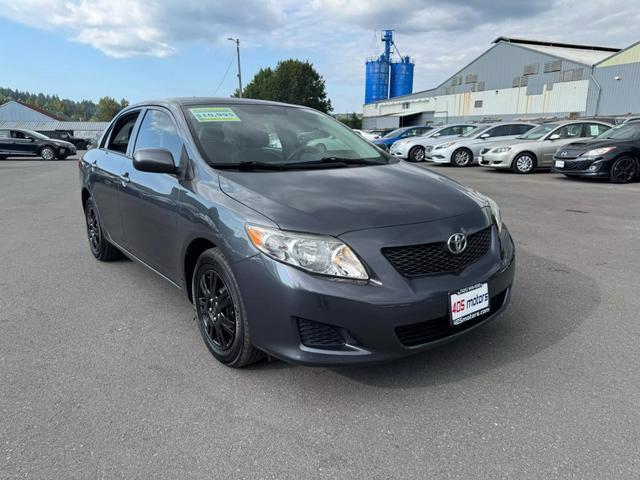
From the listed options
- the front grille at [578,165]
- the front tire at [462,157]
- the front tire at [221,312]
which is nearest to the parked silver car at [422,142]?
the front tire at [462,157]

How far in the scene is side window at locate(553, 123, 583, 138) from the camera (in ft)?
46.4

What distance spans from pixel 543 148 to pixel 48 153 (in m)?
21.9

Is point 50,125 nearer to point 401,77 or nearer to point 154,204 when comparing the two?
point 401,77

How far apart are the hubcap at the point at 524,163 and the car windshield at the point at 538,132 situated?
0.76 m

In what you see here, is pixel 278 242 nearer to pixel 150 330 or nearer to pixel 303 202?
Answer: pixel 303 202

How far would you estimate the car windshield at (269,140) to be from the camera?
3.21 m

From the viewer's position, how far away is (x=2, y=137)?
22.2m

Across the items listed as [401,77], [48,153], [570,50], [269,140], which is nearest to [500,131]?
[269,140]

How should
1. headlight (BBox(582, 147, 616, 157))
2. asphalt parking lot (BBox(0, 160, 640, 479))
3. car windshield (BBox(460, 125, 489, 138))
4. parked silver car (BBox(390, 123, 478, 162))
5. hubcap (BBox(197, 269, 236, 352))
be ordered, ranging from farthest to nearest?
parked silver car (BBox(390, 123, 478, 162)) → car windshield (BBox(460, 125, 489, 138)) → headlight (BBox(582, 147, 616, 157)) → hubcap (BBox(197, 269, 236, 352)) → asphalt parking lot (BBox(0, 160, 640, 479))

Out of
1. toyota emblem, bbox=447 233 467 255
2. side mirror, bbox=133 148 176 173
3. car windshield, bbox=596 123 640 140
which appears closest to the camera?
toyota emblem, bbox=447 233 467 255

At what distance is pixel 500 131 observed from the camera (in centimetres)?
1664

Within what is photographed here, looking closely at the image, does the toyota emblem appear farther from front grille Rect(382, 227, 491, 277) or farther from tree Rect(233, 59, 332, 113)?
tree Rect(233, 59, 332, 113)

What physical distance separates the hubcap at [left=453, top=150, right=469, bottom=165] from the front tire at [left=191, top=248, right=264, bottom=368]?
1509 centimetres

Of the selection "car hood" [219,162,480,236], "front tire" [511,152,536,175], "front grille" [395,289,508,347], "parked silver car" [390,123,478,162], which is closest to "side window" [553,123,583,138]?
"front tire" [511,152,536,175]
